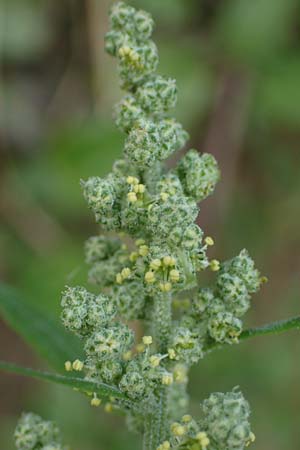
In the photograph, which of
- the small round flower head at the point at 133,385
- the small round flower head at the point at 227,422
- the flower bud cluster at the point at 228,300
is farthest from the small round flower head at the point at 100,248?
the small round flower head at the point at 227,422

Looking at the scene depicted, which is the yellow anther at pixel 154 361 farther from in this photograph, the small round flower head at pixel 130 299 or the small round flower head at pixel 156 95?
the small round flower head at pixel 156 95

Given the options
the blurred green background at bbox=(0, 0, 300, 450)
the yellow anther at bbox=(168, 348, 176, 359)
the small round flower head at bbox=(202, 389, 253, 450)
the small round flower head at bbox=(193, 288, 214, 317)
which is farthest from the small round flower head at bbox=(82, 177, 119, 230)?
the blurred green background at bbox=(0, 0, 300, 450)

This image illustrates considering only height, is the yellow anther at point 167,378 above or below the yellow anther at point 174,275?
below

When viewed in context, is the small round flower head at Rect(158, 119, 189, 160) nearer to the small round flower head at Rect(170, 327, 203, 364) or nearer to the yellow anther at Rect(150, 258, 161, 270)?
the yellow anther at Rect(150, 258, 161, 270)

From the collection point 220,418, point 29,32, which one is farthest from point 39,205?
point 220,418

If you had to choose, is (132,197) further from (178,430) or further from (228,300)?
(178,430)

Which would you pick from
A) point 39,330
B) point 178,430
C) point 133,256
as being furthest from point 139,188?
point 39,330
